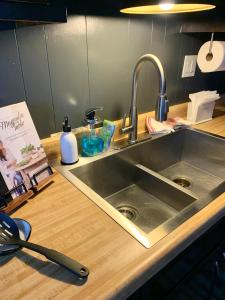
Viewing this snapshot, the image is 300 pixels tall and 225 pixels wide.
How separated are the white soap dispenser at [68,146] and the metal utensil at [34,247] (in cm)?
35

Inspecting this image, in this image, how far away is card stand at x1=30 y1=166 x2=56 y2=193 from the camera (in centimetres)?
75

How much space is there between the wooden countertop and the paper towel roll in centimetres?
82

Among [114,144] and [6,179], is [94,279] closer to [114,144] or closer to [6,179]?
[6,179]

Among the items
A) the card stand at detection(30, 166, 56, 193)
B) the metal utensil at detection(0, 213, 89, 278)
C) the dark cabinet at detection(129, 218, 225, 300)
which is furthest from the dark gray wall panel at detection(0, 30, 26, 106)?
the dark cabinet at detection(129, 218, 225, 300)

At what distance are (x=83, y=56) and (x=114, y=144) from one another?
1.35 ft

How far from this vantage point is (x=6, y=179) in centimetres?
69

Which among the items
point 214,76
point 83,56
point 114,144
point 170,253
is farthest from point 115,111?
point 214,76

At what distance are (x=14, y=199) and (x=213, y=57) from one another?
119 cm

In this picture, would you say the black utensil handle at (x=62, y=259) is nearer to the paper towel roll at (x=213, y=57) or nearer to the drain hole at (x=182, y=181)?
the drain hole at (x=182, y=181)

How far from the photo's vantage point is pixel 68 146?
888 millimetres

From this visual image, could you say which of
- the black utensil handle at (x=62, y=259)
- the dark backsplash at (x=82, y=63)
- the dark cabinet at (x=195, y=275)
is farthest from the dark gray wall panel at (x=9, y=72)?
the dark cabinet at (x=195, y=275)

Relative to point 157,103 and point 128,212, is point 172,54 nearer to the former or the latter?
point 157,103

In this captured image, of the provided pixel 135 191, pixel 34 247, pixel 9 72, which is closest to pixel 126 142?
pixel 135 191

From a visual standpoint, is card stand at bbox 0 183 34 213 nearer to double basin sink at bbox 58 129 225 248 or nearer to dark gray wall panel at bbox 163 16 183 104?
double basin sink at bbox 58 129 225 248
